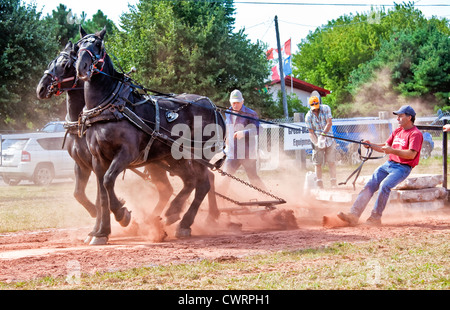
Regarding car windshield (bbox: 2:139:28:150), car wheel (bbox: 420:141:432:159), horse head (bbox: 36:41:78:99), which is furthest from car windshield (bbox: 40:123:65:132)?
horse head (bbox: 36:41:78:99)

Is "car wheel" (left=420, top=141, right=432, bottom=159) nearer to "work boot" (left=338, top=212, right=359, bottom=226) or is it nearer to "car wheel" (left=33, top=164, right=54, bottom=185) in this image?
"car wheel" (left=33, top=164, right=54, bottom=185)

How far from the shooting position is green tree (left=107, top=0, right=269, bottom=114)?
23.9 m

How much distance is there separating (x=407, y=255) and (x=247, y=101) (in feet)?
66.3

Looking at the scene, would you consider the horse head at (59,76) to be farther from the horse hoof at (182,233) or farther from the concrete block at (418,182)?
the concrete block at (418,182)

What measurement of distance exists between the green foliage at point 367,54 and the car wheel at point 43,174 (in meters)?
28.9

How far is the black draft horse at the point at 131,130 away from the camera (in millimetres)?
7523

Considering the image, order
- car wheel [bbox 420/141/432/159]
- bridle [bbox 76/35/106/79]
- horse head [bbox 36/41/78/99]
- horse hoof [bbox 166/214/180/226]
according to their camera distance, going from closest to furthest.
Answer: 1. bridle [bbox 76/35/106/79]
2. horse head [bbox 36/41/78/99]
3. horse hoof [bbox 166/214/180/226]
4. car wheel [bbox 420/141/432/159]

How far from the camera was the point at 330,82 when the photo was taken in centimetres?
5666

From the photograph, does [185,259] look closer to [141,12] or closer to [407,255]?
[407,255]

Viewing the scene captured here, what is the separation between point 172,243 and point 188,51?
56.1 feet

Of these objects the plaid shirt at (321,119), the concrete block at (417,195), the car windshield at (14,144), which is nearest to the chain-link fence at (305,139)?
the plaid shirt at (321,119)

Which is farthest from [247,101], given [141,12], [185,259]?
[185,259]

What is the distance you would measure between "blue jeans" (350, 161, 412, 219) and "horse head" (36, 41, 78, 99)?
4.63m

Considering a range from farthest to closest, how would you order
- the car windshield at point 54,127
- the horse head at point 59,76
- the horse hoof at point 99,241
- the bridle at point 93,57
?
the car windshield at point 54,127 < the horse head at point 59,76 < the horse hoof at point 99,241 < the bridle at point 93,57
